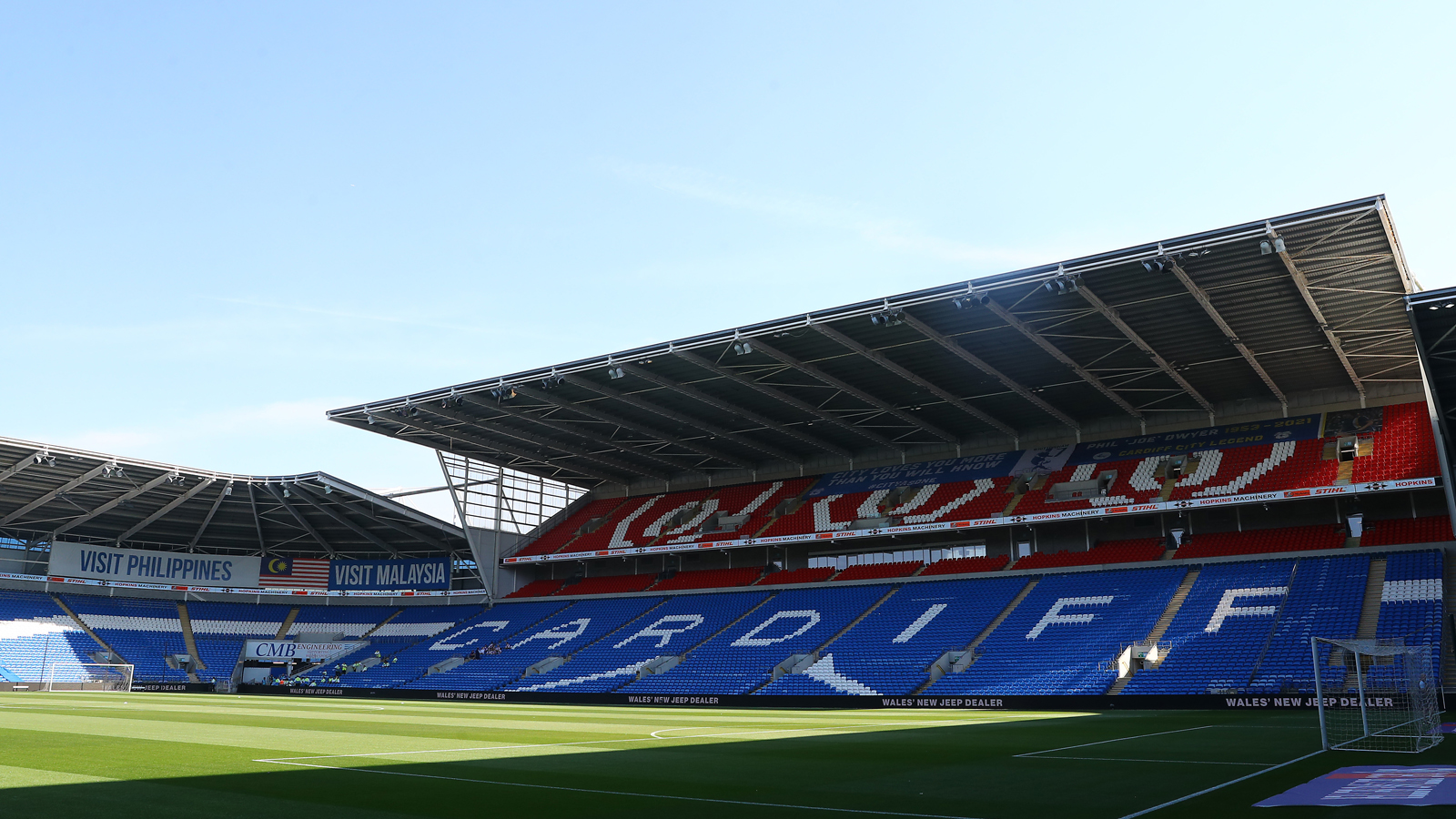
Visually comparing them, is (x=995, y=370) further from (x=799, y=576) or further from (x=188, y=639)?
(x=188, y=639)

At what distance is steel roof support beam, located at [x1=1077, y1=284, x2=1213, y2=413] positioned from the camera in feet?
104

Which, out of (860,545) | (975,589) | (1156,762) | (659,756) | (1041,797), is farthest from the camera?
(860,545)

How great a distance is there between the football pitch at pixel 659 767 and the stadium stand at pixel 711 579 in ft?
85.2

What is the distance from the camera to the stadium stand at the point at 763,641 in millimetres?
40406

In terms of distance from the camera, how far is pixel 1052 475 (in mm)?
45688

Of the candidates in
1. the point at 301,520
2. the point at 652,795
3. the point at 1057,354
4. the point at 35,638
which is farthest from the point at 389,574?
the point at 652,795

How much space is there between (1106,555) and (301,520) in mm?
41974

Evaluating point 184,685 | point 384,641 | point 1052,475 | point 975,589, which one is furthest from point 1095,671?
point 184,685

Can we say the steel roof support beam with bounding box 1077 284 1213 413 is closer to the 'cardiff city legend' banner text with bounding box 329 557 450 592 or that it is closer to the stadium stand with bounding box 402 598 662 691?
the stadium stand with bounding box 402 598 662 691

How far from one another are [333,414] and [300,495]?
9.70 m

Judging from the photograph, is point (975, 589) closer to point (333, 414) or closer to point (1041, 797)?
point (333, 414)

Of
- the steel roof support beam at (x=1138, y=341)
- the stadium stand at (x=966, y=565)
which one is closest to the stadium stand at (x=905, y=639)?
the stadium stand at (x=966, y=565)

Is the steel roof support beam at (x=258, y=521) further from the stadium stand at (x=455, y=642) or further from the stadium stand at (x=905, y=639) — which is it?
the stadium stand at (x=905, y=639)

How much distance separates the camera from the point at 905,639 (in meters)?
40.3
